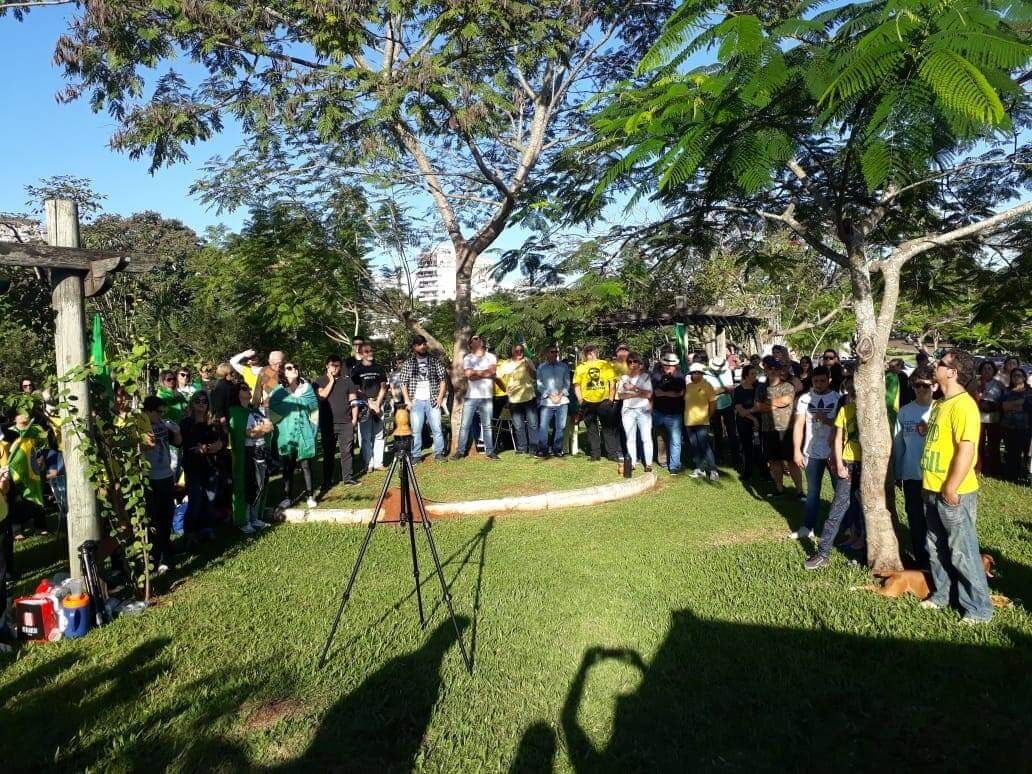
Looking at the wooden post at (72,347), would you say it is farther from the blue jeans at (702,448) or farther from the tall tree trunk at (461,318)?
the blue jeans at (702,448)

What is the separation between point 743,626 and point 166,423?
555 centimetres

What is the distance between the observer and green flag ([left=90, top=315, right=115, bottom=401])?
225 inches

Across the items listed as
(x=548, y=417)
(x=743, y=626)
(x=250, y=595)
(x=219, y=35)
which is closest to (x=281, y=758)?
(x=250, y=595)

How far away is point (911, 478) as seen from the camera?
5613mm

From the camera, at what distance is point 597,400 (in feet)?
36.8

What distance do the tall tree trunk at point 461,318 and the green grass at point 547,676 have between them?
5.67m

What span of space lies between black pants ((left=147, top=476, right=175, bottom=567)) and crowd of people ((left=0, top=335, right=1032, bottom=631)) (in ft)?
0.06

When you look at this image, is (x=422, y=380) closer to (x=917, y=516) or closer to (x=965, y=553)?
(x=917, y=516)

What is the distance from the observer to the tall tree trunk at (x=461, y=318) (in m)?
12.0

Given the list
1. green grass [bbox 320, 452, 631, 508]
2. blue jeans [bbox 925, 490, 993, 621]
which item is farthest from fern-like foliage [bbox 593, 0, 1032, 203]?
green grass [bbox 320, 452, 631, 508]

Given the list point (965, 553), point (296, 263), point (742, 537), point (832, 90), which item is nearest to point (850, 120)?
point (832, 90)

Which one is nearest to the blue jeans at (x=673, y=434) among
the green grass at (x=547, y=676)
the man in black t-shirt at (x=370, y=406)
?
the green grass at (x=547, y=676)

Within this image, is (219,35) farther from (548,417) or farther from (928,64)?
(928,64)

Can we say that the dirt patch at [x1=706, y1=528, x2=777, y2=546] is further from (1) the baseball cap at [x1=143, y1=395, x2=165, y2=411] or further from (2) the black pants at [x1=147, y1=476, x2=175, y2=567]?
(1) the baseball cap at [x1=143, y1=395, x2=165, y2=411]
